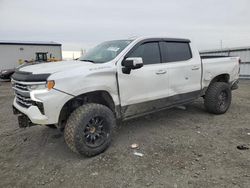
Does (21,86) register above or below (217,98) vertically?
above

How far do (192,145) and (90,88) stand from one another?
2089 mm

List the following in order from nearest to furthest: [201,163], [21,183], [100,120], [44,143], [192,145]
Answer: [21,183], [201,163], [100,120], [192,145], [44,143]

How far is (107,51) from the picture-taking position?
4.25 m

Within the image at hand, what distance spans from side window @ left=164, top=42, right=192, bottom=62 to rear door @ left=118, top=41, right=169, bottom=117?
11.3 inches

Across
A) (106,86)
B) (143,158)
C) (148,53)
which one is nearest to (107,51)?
(148,53)

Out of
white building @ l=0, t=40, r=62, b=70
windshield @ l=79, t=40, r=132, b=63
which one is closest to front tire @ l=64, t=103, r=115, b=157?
windshield @ l=79, t=40, r=132, b=63

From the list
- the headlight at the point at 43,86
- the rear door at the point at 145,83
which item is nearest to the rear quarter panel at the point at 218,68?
the rear door at the point at 145,83

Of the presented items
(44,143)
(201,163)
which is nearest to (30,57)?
(44,143)

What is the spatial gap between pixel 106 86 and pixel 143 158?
1315 millimetres

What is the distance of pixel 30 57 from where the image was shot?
92.0 feet

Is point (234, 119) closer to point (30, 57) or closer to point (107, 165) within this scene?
point (107, 165)

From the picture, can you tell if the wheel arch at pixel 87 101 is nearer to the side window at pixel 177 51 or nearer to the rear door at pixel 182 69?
the rear door at pixel 182 69

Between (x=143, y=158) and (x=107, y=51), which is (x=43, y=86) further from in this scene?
(x=143, y=158)

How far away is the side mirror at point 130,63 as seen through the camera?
3569mm
